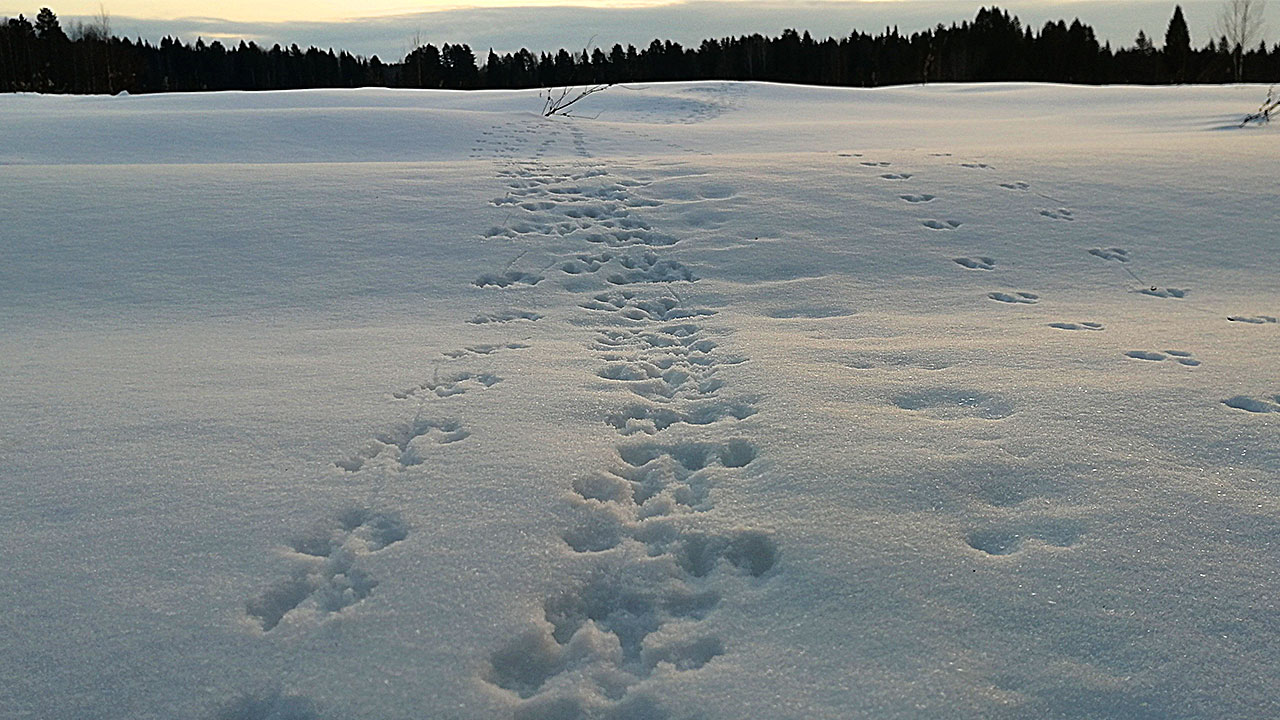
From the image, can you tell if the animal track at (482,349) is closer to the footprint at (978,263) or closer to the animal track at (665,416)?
the animal track at (665,416)

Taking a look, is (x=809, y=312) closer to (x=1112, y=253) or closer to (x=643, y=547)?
(x=1112, y=253)

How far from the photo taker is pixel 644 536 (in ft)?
8.86

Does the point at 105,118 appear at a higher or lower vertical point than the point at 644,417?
higher

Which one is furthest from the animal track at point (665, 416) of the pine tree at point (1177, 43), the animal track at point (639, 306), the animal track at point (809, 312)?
the pine tree at point (1177, 43)

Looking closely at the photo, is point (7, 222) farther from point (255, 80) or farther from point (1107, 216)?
point (255, 80)

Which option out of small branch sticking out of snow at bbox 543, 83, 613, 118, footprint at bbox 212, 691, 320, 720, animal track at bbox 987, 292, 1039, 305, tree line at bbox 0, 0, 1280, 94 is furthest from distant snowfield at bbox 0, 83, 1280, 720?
tree line at bbox 0, 0, 1280, 94

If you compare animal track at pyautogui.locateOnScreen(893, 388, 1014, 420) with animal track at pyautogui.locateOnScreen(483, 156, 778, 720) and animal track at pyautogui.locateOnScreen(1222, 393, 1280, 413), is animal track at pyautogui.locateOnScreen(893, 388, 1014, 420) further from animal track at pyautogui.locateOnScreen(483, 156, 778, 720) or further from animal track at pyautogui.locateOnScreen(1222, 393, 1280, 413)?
animal track at pyautogui.locateOnScreen(1222, 393, 1280, 413)

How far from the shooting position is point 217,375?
4102 millimetres

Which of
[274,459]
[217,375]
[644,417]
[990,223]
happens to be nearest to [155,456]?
[274,459]

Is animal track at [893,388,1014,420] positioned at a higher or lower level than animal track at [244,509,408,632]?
higher

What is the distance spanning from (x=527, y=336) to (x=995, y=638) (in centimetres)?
311

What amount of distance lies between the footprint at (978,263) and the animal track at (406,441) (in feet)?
13.1

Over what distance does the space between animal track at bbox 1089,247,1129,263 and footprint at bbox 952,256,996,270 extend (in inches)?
29.7

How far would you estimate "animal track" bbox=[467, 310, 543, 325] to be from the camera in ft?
16.7
